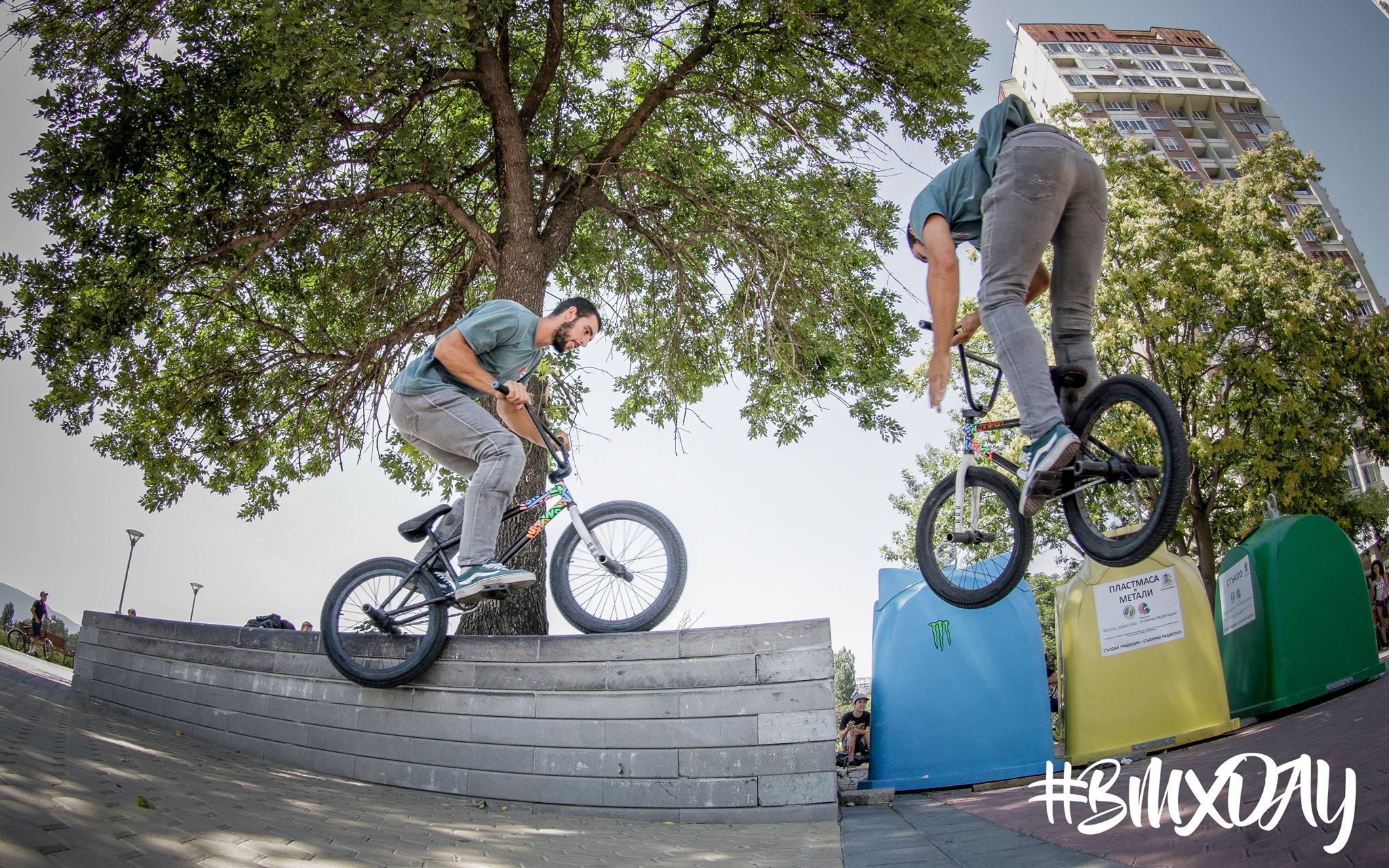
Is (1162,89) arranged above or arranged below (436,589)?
above

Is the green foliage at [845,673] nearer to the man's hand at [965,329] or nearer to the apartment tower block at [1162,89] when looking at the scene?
the apartment tower block at [1162,89]

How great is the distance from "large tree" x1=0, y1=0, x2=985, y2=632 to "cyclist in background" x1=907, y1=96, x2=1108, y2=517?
11.4 feet

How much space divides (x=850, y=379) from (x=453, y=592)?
581 centimetres

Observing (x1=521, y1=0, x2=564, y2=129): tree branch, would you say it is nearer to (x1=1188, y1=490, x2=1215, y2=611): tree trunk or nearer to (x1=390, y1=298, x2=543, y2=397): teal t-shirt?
(x1=390, y1=298, x2=543, y2=397): teal t-shirt

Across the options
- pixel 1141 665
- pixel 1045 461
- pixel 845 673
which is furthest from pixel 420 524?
pixel 845 673

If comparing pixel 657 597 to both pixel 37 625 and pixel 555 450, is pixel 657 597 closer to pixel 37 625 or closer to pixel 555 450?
pixel 555 450

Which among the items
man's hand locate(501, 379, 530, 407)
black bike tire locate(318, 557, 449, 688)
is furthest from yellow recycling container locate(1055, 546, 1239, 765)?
black bike tire locate(318, 557, 449, 688)

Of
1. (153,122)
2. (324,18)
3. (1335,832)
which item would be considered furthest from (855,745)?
(153,122)

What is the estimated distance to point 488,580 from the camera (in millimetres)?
4172

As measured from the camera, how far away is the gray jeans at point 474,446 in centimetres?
427

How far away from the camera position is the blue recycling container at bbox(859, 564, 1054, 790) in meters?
4.96

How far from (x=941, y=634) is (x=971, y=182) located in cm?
336

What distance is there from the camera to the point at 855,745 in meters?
8.51

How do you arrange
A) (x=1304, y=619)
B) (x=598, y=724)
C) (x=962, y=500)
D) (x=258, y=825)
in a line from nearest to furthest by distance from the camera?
(x=258, y=825) < (x=962, y=500) < (x=598, y=724) < (x=1304, y=619)
